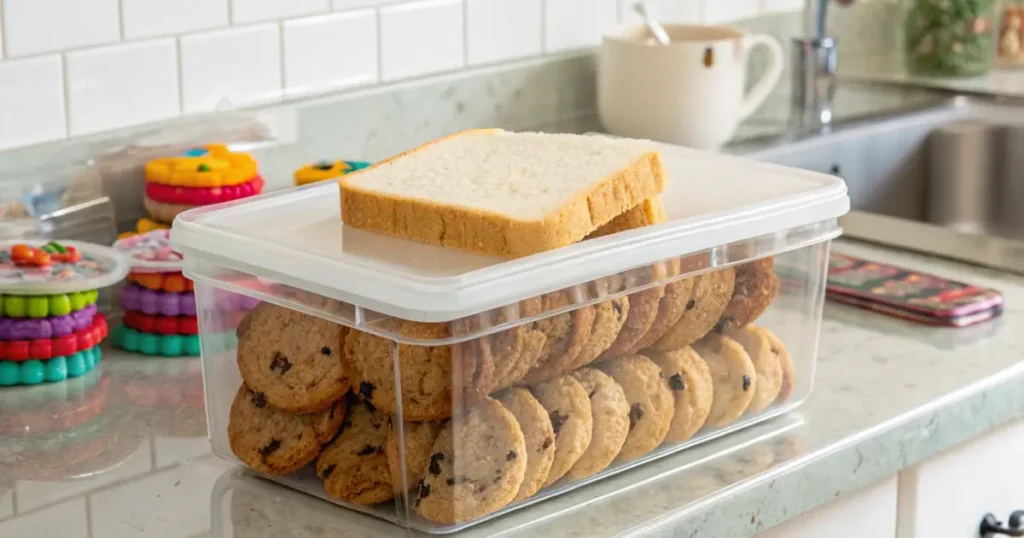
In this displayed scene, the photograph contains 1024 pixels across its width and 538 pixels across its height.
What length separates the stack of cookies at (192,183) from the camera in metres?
1.24

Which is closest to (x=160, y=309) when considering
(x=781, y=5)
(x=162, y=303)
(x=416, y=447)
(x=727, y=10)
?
(x=162, y=303)

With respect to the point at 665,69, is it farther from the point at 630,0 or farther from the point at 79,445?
the point at 79,445

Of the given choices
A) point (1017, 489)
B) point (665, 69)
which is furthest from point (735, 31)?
point (1017, 489)

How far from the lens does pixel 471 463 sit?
84 centimetres

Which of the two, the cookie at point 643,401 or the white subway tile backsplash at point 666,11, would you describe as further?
the white subway tile backsplash at point 666,11

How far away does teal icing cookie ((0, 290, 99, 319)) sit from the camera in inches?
43.5

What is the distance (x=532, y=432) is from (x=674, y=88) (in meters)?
0.84

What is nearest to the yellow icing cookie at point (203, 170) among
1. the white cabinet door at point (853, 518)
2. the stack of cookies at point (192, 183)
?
the stack of cookies at point (192, 183)

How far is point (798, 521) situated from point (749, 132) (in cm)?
92

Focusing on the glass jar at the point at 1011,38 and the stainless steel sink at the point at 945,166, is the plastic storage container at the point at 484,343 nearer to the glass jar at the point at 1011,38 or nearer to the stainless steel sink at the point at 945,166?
the stainless steel sink at the point at 945,166

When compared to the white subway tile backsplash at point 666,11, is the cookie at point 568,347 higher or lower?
lower

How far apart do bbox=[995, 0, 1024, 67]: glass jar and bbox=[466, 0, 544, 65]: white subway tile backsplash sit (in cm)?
88

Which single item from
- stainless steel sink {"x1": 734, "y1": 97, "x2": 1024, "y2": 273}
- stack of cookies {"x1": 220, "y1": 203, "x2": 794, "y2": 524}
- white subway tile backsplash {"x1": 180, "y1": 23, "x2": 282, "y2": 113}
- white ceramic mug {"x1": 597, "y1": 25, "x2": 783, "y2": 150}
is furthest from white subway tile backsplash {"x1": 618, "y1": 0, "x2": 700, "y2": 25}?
stack of cookies {"x1": 220, "y1": 203, "x2": 794, "y2": 524}

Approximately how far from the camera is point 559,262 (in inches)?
33.1
